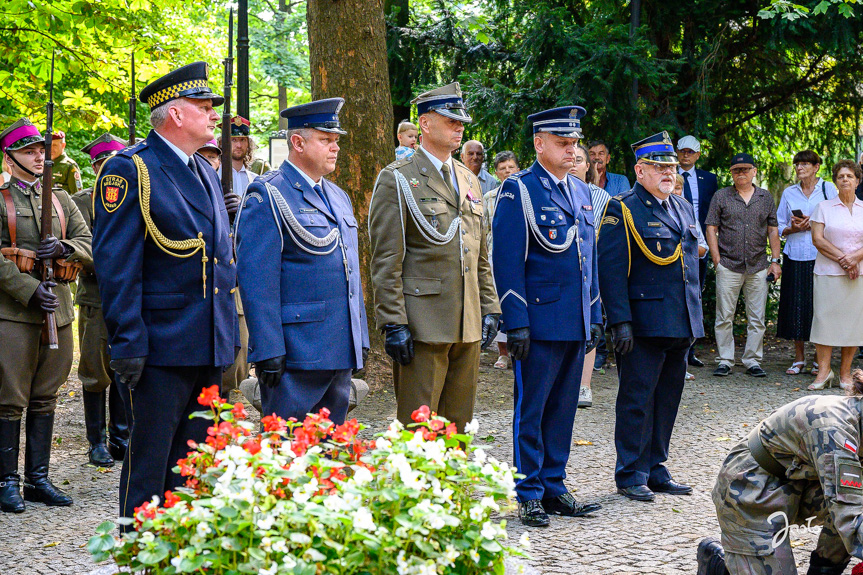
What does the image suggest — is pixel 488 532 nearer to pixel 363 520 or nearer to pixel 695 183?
pixel 363 520

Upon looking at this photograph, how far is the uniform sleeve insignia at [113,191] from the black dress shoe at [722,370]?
7.69m

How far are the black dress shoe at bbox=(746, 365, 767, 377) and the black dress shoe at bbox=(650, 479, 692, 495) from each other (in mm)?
4580

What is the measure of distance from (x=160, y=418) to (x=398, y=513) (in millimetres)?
2032

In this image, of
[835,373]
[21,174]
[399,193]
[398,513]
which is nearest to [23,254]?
[21,174]

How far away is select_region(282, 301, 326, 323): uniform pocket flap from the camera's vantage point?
4.59m

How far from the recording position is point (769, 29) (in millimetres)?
11250

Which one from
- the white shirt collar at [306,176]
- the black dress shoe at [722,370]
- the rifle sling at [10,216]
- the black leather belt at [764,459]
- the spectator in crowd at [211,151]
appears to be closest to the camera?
the black leather belt at [764,459]

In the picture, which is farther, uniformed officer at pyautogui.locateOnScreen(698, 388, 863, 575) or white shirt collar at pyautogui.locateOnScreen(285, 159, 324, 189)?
white shirt collar at pyautogui.locateOnScreen(285, 159, 324, 189)

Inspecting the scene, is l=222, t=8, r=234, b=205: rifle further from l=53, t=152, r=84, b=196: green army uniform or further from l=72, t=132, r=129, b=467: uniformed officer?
l=53, t=152, r=84, b=196: green army uniform

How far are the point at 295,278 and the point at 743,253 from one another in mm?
7139

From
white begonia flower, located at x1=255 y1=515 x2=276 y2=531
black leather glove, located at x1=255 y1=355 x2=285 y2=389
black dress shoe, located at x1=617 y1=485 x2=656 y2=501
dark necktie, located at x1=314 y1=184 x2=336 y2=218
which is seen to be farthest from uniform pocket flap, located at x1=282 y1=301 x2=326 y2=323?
black dress shoe, located at x1=617 y1=485 x2=656 y2=501

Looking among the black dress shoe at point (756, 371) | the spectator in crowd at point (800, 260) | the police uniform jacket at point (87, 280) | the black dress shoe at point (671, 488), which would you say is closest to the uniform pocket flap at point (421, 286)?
the black dress shoe at point (671, 488)

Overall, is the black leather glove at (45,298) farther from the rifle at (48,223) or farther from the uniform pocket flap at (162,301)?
the uniform pocket flap at (162,301)

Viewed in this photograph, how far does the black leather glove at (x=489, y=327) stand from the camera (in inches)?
220
